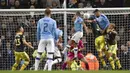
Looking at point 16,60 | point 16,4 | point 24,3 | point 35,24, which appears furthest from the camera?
point 24,3

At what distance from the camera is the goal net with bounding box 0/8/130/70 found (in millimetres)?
20750

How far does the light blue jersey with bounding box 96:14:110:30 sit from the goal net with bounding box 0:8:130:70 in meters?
0.66

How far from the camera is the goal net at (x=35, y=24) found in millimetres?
20750

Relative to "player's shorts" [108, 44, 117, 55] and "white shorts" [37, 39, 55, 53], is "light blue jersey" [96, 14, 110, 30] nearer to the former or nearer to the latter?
"player's shorts" [108, 44, 117, 55]

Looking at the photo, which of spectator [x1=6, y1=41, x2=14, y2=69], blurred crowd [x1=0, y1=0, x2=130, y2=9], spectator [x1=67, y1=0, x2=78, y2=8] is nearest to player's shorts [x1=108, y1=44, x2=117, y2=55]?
blurred crowd [x1=0, y1=0, x2=130, y2=9]

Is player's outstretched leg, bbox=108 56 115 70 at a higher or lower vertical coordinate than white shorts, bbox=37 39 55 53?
lower

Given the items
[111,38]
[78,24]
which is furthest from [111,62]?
[78,24]

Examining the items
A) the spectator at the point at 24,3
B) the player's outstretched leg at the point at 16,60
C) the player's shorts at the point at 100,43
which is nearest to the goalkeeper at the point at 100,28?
the player's shorts at the point at 100,43

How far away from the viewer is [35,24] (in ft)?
68.8

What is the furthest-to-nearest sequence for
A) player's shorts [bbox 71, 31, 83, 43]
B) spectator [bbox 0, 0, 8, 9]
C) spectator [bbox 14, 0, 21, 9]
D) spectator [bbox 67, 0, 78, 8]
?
spectator [bbox 0, 0, 8, 9], spectator [bbox 14, 0, 21, 9], spectator [bbox 67, 0, 78, 8], player's shorts [bbox 71, 31, 83, 43]

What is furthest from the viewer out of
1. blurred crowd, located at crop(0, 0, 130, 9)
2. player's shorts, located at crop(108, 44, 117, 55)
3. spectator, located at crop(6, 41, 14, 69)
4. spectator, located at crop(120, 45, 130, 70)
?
blurred crowd, located at crop(0, 0, 130, 9)

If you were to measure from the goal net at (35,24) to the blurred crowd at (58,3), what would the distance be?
140cm

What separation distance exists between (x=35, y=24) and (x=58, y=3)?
6.37 feet

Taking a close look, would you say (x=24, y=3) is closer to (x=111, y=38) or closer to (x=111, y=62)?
(x=111, y=38)
